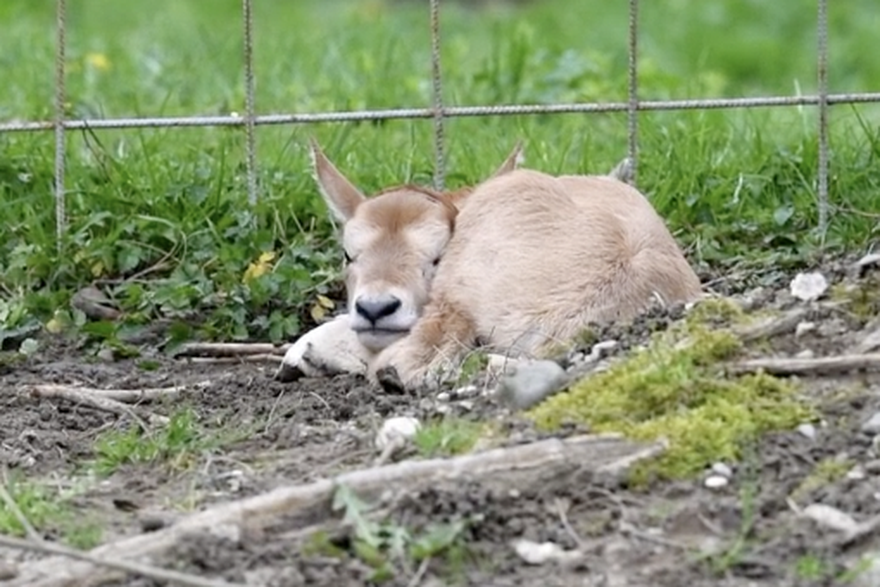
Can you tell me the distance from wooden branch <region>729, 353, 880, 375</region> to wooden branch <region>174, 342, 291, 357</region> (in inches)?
83.4

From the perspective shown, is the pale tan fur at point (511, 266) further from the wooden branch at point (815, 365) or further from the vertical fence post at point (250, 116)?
the vertical fence post at point (250, 116)

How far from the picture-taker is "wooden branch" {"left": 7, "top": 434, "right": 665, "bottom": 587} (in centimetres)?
462

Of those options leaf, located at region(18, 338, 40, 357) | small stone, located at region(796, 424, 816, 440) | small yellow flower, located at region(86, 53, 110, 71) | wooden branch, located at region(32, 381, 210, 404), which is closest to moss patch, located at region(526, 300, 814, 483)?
small stone, located at region(796, 424, 816, 440)

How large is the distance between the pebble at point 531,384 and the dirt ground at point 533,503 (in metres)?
0.06

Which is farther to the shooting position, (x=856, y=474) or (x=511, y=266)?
(x=511, y=266)

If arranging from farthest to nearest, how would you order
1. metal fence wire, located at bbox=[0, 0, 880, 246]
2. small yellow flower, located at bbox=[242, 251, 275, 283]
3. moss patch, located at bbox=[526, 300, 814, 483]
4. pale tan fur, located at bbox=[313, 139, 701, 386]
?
1. metal fence wire, located at bbox=[0, 0, 880, 246]
2. small yellow flower, located at bbox=[242, 251, 275, 283]
3. pale tan fur, located at bbox=[313, 139, 701, 386]
4. moss patch, located at bbox=[526, 300, 814, 483]

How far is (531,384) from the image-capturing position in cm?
534

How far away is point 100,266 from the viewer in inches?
→ 299

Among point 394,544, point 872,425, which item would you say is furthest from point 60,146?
point 872,425

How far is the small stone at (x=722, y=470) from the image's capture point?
489 centimetres

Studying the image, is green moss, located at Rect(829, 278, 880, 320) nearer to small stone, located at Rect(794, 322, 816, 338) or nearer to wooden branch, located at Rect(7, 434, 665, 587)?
small stone, located at Rect(794, 322, 816, 338)

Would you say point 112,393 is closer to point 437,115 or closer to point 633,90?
point 437,115

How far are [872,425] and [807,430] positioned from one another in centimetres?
16

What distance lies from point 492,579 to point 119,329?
3.03 metres
